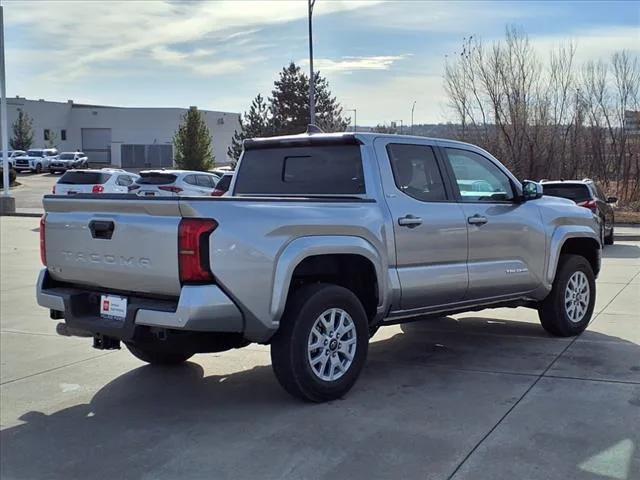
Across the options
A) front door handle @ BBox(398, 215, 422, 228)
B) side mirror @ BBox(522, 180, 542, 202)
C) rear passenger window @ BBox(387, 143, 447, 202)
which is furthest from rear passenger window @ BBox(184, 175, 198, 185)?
front door handle @ BBox(398, 215, 422, 228)

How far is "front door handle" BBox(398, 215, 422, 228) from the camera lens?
18.5 ft

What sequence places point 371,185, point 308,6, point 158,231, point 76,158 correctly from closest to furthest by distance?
1. point 158,231
2. point 371,185
3. point 308,6
4. point 76,158

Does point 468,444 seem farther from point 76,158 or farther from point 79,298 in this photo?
point 76,158

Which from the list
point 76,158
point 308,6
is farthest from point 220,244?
point 76,158

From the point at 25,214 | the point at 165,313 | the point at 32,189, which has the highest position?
the point at 165,313

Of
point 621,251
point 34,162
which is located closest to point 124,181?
point 621,251

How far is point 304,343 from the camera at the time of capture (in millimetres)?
4957

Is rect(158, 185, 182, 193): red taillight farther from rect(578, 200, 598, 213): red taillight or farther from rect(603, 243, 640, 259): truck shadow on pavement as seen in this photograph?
rect(603, 243, 640, 259): truck shadow on pavement

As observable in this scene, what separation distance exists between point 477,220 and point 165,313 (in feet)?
9.76

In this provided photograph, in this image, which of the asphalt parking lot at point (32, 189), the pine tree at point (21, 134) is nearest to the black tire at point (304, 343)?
the asphalt parking lot at point (32, 189)

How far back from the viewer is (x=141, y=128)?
8000 cm

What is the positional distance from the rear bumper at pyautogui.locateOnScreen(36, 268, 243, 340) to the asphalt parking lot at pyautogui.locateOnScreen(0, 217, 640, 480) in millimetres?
701

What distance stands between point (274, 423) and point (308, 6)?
2249 cm

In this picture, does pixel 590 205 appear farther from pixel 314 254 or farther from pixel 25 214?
pixel 25 214
